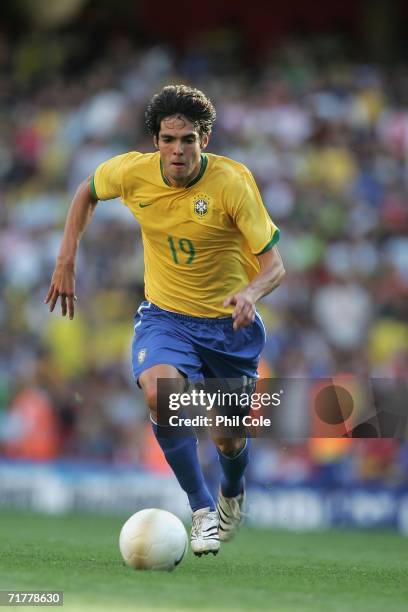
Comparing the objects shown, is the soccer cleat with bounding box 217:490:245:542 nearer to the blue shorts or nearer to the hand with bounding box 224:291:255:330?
the blue shorts

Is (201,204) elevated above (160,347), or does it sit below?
above

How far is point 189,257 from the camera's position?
23.6ft

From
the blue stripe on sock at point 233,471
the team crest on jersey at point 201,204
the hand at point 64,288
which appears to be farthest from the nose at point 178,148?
the blue stripe on sock at point 233,471

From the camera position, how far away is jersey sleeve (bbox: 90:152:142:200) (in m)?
7.22

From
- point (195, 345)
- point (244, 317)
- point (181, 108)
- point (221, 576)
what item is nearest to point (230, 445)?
point (195, 345)

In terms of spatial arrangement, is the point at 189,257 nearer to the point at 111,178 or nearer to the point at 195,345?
the point at 195,345

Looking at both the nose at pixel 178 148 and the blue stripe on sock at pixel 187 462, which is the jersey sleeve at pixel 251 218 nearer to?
the nose at pixel 178 148

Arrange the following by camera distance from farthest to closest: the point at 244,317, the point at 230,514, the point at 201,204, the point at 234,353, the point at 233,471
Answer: the point at 230,514
the point at 233,471
the point at 234,353
the point at 201,204
the point at 244,317

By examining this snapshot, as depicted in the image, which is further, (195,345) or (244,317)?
(195,345)

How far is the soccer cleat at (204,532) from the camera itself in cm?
690

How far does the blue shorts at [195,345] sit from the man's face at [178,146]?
31.1 inches

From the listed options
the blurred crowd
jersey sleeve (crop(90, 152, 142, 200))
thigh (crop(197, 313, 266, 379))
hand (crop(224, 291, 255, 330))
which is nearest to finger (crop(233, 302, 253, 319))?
hand (crop(224, 291, 255, 330))

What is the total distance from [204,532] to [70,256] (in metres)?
1.61

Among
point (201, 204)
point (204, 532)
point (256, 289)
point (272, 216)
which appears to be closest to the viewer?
point (256, 289)
